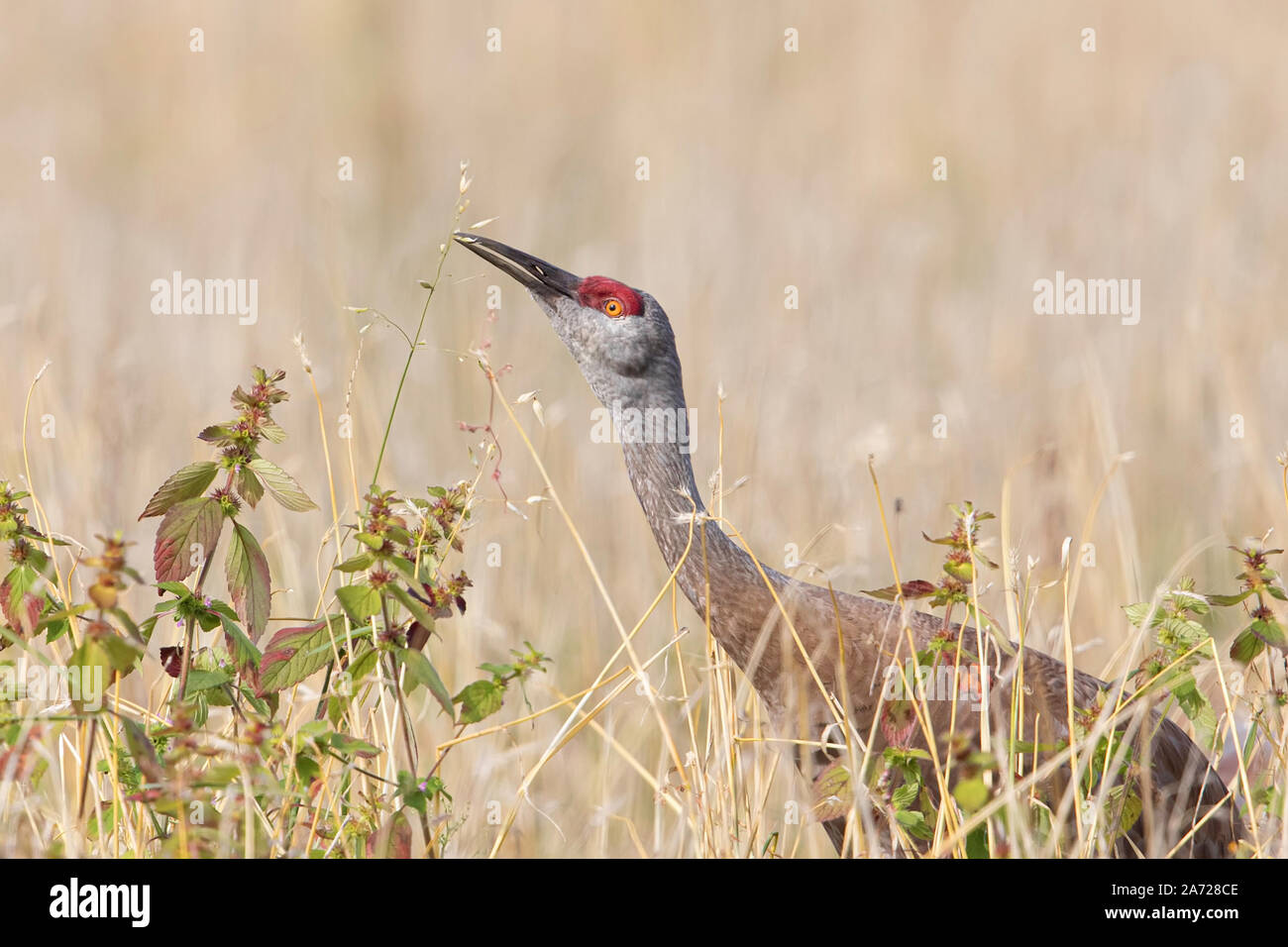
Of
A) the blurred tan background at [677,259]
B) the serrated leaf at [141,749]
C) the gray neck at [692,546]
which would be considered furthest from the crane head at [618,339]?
the serrated leaf at [141,749]

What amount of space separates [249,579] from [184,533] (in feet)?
0.57

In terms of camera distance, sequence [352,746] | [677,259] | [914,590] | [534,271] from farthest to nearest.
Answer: [677,259]
[534,271]
[914,590]
[352,746]

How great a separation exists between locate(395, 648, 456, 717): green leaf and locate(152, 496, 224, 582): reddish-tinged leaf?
538 millimetres

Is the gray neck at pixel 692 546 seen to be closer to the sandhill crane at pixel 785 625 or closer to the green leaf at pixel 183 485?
the sandhill crane at pixel 785 625

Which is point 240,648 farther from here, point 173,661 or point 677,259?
point 677,259

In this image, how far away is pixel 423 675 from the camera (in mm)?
2865

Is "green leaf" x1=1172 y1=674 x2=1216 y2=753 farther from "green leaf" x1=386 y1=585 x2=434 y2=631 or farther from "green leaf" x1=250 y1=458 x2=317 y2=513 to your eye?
"green leaf" x1=250 y1=458 x2=317 y2=513

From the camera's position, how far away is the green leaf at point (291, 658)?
124 inches

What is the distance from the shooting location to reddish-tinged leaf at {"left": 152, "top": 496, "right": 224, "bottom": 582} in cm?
319

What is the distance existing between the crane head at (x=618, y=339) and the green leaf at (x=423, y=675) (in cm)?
168

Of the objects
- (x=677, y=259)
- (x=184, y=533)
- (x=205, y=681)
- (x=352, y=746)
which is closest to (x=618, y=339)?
(x=184, y=533)

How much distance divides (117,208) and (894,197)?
554 centimetres

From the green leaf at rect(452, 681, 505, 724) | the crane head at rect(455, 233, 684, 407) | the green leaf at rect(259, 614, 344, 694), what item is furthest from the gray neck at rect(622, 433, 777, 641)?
the green leaf at rect(259, 614, 344, 694)
